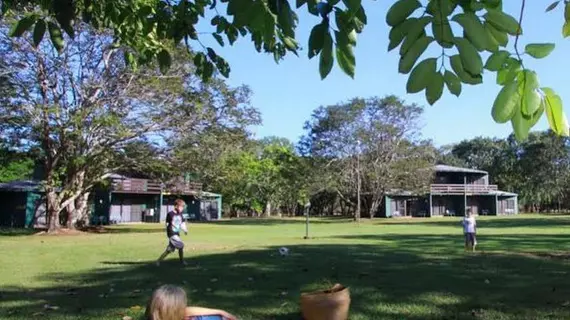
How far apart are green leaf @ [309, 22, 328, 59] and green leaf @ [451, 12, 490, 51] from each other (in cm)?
78

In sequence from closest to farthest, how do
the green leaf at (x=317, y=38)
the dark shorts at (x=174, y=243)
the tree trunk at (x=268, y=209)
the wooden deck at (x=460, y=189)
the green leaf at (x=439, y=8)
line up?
the green leaf at (x=439, y=8)
the green leaf at (x=317, y=38)
the dark shorts at (x=174, y=243)
the wooden deck at (x=460, y=189)
the tree trunk at (x=268, y=209)

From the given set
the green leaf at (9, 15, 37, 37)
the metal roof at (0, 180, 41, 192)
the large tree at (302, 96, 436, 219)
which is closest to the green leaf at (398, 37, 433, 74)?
the green leaf at (9, 15, 37, 37)

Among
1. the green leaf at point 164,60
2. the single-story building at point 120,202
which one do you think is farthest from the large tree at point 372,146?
the green leaf at point 164,60

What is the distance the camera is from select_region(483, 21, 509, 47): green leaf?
204 centimetres

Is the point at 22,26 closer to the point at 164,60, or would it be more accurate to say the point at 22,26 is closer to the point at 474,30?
the point at 164,60

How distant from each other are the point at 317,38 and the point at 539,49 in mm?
985

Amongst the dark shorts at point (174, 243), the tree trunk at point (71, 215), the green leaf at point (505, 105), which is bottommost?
the dark shorts at point (174, 243)

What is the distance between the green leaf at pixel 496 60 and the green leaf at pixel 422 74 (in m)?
0.18

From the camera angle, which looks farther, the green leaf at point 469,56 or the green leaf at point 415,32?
the green leaf at point 415,32

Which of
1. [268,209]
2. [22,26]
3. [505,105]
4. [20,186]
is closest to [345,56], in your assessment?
[505,105]

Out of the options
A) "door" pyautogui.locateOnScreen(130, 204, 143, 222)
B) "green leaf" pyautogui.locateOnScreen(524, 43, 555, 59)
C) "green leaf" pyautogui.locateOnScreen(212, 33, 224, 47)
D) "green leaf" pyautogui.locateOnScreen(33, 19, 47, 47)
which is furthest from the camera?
"door" pyautogui.locateOnScreen(130, 204, 143, 222)

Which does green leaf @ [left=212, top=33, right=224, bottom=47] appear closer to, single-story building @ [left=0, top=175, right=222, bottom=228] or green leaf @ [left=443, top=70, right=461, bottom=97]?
green leaf @ [left=443, top=70, right=461, bottom=97]

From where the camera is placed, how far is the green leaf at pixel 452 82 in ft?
7.26

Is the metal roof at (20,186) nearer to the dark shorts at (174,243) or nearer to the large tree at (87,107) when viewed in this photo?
the large tree at (87,107)
